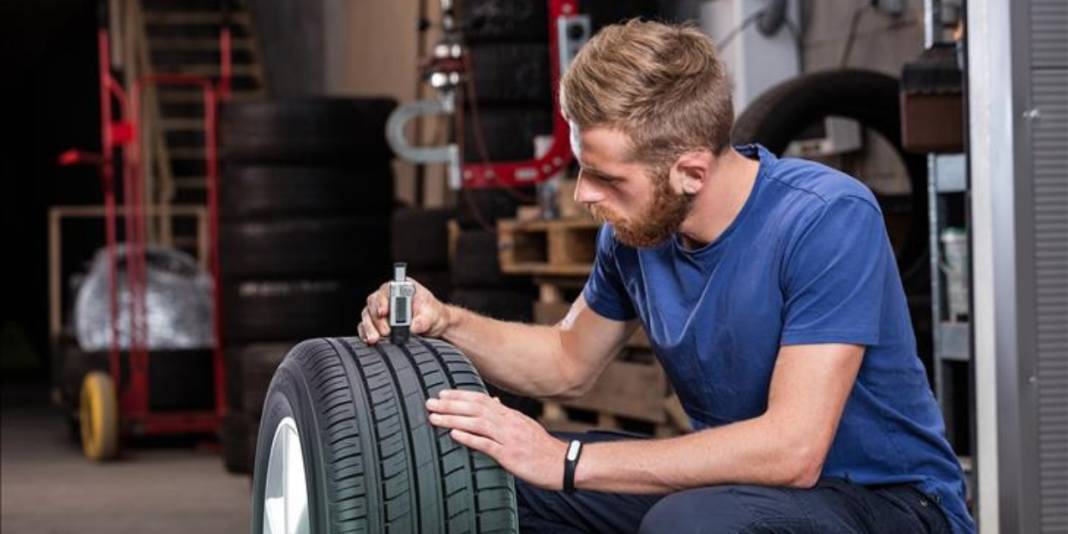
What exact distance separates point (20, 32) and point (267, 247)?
10800 millimetres

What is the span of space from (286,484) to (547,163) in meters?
4.11

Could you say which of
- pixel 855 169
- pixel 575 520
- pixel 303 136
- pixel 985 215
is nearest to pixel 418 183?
pixel 303 136

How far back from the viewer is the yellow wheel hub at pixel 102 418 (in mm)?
8758

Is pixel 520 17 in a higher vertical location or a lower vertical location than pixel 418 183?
higher

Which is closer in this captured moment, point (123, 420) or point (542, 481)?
point (542, 481)

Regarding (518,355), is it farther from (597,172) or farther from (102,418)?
(102,418)

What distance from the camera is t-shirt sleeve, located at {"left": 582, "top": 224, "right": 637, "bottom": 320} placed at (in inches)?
125

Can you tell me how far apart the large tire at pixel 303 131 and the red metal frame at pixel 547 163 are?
1307 millimetres

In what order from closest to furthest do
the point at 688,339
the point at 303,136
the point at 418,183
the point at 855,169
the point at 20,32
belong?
the point at 688,339 → the point at 855,169 → the point at 303,136 → the point at 418,183 → the point at 20,32

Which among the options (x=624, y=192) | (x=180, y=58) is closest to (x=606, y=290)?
(x=624, y=192)

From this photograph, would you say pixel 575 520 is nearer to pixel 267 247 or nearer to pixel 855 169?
pixel 855 169

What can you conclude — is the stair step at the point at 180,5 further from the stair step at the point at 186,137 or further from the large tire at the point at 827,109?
the large tire at the point at 827,109

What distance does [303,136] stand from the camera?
27.4 feet

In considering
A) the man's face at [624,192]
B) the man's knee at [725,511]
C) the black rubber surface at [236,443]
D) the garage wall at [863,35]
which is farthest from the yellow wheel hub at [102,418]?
the man's knee at [725,511]
